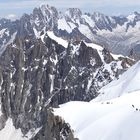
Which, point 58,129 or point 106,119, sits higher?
point 106,119

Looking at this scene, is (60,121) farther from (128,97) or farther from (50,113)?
(128,97)

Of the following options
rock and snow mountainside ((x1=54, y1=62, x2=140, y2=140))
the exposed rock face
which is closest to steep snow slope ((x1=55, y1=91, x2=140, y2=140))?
rock and snow mountainside ((x1=54, y1=62, x2=140, y2=140))

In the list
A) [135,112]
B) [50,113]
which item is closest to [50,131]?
[50,113]

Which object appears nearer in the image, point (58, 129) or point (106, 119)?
point (106, 119)

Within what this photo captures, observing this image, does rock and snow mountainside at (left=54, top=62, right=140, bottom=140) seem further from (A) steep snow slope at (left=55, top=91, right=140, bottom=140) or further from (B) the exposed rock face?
(B) the exposed rock face

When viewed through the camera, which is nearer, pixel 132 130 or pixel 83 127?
pixel 132 130

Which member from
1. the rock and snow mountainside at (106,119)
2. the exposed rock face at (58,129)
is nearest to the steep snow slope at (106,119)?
the rock and snow mountainside at (106,119)

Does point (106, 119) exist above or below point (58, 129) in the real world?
above

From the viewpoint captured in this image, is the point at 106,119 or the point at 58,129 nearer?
the point at 106,119

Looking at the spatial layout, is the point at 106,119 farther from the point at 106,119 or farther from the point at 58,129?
the point at 58,129

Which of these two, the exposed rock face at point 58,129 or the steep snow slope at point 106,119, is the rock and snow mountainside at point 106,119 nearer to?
the steep snow slope at point 106,119

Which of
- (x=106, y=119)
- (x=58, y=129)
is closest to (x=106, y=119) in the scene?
(x=106, y=119)
